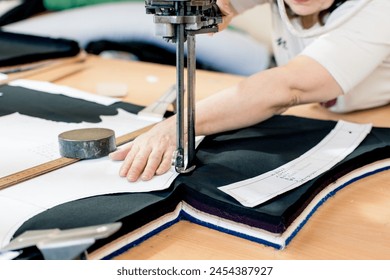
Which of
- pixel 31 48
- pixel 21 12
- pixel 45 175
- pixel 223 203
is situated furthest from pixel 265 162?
pixel 21 12

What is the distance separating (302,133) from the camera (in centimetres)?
100

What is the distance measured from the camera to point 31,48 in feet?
5.21

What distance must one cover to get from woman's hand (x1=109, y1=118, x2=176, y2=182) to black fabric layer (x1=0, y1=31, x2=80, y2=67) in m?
0.73

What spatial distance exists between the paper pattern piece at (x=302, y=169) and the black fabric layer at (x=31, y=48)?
87 centimetres

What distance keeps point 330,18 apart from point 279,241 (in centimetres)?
58

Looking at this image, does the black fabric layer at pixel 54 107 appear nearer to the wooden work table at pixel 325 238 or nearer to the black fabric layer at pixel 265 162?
the black fabric layer at pixel 265 162

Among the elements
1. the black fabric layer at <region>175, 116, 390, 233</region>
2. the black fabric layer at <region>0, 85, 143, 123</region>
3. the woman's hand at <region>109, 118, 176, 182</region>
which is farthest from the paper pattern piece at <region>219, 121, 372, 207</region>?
the black fabric layer at <region>0, 85, 143, 123</region>

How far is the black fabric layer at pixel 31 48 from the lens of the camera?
1521 millimetres

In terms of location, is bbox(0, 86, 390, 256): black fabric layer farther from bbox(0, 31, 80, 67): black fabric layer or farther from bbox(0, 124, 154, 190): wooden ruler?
bbox(0, 31, 80, 67): black fabric layer

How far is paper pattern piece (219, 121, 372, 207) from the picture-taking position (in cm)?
74

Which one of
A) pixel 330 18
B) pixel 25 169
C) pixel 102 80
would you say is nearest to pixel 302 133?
pixel 330 18

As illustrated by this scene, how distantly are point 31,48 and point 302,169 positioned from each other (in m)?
1.01

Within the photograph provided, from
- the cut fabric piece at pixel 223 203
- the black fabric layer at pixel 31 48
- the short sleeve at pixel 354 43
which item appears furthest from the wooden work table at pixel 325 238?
the black fabric layer at pixel 31 48
